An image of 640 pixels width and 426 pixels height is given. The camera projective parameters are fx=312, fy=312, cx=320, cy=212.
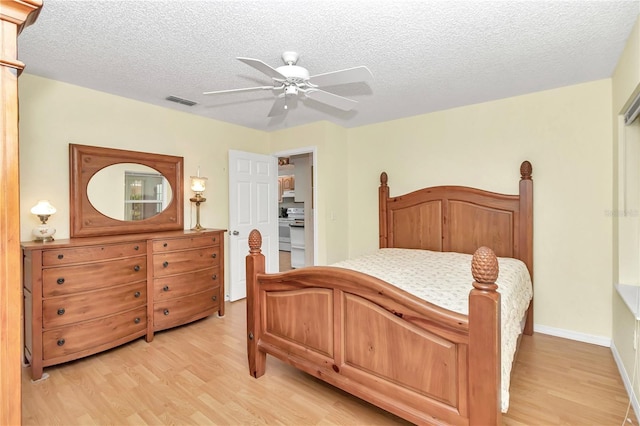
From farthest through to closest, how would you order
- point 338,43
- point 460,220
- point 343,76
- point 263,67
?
point 460,220 < point 338,43 < point 343,76 < point 263,67

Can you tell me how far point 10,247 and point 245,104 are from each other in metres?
2.96

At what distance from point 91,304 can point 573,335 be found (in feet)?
14.5

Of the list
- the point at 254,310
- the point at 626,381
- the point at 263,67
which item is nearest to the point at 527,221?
the point at 626,381

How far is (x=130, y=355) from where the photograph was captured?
2.77 meters

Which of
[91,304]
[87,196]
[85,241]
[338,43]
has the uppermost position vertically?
[338,43]

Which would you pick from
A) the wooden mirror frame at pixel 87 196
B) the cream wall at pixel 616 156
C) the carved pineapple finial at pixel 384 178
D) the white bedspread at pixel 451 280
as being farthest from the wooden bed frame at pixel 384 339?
the carved pineapple finial at pixel 384 178

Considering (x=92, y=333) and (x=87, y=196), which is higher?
(x=87, y=196)

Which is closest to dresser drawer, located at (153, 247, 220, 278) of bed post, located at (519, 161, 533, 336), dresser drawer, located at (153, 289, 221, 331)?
Result: dresser drawer, located at (153, 289, 221, 331)

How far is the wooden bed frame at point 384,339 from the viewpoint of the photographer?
4.48 feet

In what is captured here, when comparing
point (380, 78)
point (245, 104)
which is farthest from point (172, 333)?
point (380, 78)

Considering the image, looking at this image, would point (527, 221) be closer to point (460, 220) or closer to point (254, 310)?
point (460, 220)

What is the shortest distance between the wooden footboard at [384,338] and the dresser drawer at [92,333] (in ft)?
4.25

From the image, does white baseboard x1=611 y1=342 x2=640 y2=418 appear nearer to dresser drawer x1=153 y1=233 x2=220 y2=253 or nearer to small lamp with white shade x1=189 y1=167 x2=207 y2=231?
dresser drawer x1=153 y1=233 x2=220 y2=253

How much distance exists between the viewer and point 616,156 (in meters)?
2.67
